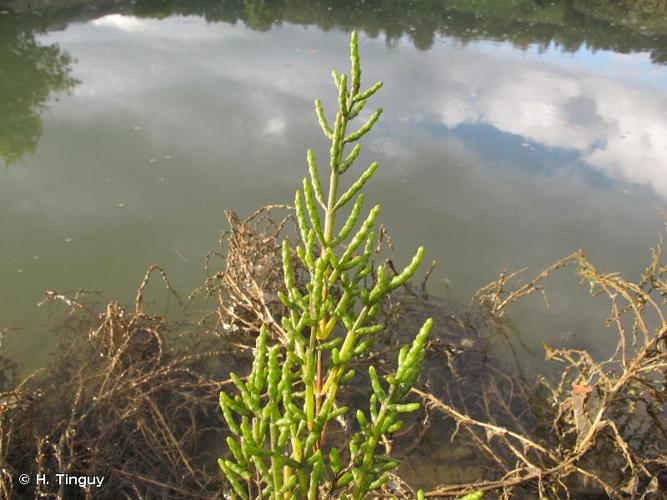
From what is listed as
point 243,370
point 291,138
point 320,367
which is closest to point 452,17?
point 291,138

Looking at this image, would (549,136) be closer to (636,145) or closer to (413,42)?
(636,145)

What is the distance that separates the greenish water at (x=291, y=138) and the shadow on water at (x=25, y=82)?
0.04m

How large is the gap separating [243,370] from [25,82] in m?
8.22

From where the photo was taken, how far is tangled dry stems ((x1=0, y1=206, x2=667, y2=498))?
8.18 ft

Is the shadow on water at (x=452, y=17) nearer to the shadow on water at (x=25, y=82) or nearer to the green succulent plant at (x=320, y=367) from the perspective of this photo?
the shadow on water at (x=25, y=82)

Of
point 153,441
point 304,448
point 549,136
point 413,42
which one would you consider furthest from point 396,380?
point 413,42

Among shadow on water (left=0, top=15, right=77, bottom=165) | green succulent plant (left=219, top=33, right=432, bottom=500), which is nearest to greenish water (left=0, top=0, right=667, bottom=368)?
shadow on water (left=0, top=15, right=77, bottom=165)

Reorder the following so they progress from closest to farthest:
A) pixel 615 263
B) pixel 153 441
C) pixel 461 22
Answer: pixel 153 441, pixel 615 263, pixel 461 22

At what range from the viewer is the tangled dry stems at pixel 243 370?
2.49m

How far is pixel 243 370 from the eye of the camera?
12.0ft

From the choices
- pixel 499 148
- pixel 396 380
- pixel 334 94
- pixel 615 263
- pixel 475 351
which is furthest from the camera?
pixel 334 94

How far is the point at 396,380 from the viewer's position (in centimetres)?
119

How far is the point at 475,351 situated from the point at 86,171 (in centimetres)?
497

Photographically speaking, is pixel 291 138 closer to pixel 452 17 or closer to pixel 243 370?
pixel 243 370
